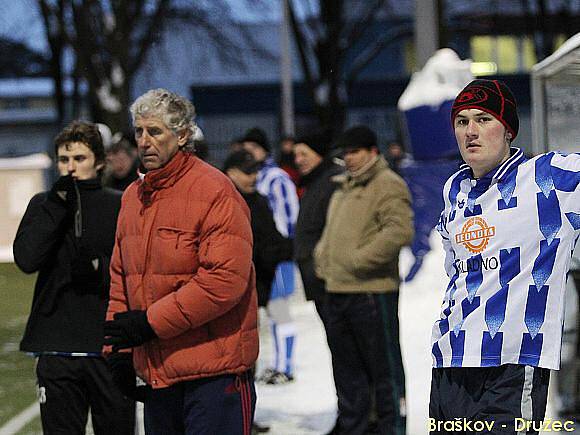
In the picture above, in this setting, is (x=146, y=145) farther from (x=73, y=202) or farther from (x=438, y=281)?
(x=438, y=281)

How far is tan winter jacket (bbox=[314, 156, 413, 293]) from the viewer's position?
6.95 metres

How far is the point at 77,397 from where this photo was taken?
18.2 ft

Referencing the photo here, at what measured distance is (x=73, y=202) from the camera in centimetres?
555

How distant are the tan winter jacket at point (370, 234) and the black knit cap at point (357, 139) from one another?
124 mm

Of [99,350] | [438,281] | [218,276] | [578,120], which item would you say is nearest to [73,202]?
[99,350]

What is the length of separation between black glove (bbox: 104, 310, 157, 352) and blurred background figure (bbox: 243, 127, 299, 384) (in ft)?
16.3

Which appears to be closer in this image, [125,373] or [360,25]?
[125,373]

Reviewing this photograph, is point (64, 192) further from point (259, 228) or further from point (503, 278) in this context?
point (259, 228)

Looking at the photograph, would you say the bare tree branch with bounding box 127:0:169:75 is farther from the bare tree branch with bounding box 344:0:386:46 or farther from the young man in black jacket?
the young man in black jacket

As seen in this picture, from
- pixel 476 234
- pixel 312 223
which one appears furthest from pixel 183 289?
pixel 312 223

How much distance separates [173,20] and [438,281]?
2424 cm

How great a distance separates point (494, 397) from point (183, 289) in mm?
1219

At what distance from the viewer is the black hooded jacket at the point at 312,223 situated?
7.90m

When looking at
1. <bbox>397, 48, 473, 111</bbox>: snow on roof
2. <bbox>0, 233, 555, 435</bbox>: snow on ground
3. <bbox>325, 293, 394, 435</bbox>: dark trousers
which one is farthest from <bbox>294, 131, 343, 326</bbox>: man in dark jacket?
<bbox>397, 48, 473, 111</bbox>: snow on roof
